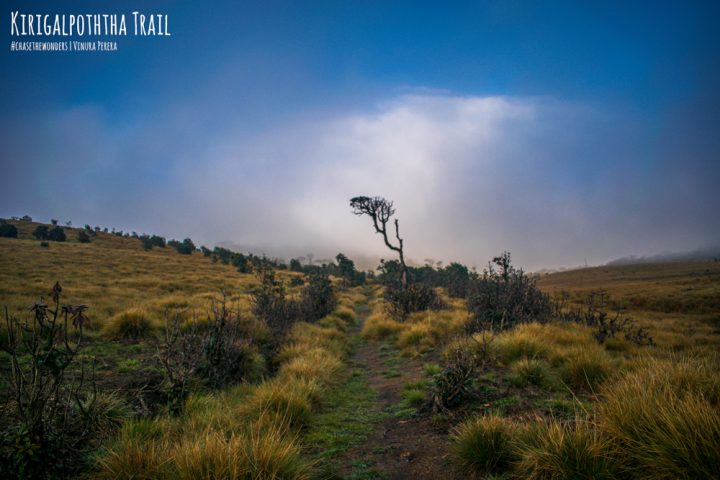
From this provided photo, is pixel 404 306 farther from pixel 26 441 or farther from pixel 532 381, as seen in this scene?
pixel 26 441

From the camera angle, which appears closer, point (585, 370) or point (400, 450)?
point (400, 450)

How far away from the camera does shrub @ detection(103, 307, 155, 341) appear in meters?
10.1

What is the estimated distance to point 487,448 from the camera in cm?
338

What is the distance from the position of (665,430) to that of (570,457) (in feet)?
2.49

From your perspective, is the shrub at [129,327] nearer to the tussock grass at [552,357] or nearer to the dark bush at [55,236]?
the tussock grass at [552,357]

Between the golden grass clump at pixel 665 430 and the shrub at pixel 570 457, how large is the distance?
6.2 inches

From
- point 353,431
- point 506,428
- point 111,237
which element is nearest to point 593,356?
point 506,428

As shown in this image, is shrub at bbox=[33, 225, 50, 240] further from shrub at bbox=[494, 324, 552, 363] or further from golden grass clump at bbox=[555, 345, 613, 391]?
golden grass clump at bbox=[555, 345, 613, 391]

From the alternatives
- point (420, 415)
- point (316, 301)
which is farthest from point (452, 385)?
point (316, 301)

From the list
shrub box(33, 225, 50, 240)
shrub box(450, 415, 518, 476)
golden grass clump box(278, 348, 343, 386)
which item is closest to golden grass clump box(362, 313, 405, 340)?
golden grass clump box(278, 348, 343, 386)

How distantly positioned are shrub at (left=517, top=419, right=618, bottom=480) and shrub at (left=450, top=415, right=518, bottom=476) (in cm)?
35

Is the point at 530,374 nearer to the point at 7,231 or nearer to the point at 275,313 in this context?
the point at 275,313

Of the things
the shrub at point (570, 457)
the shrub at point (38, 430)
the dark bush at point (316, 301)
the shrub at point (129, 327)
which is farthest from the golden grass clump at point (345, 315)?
the shrub at point (570, 457)

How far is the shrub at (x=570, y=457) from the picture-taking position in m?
2.61
